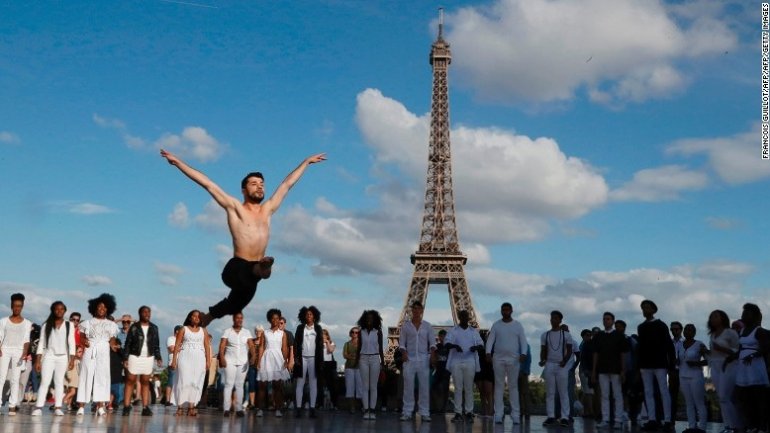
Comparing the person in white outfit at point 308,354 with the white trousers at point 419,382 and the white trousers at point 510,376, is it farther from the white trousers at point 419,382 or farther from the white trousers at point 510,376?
the white trousers at point 510,376

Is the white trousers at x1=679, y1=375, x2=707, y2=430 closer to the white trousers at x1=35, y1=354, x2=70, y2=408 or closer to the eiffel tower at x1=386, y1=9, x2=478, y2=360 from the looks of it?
the white trousers at x1=35, y1=354, x2=70, y2=408

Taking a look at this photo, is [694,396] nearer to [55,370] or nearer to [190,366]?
[190,366]

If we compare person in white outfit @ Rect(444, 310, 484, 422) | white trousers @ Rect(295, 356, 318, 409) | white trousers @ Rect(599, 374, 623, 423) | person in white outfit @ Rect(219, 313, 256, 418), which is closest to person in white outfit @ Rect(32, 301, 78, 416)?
person in white outfit @ Rect(219, 313, 256, 418)

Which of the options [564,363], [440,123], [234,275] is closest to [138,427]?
[234,275]

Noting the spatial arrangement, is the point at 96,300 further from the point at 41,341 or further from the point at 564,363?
the point at 564,363

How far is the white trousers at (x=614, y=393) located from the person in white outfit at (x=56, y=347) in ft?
27.9

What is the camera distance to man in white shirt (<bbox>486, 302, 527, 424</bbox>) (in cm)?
1384

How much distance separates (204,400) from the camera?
62.0ft

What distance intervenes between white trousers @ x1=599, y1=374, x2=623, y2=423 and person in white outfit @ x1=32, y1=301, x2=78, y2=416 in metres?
8.50

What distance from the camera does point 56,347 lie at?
1312 cm

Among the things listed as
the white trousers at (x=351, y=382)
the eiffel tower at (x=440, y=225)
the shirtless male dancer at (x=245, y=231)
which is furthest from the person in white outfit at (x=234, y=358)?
the eiffel tower at (x=440, y=225)

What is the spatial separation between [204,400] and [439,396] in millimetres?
5184

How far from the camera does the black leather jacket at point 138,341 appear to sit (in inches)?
548

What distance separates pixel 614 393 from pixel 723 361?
7.75 feet
